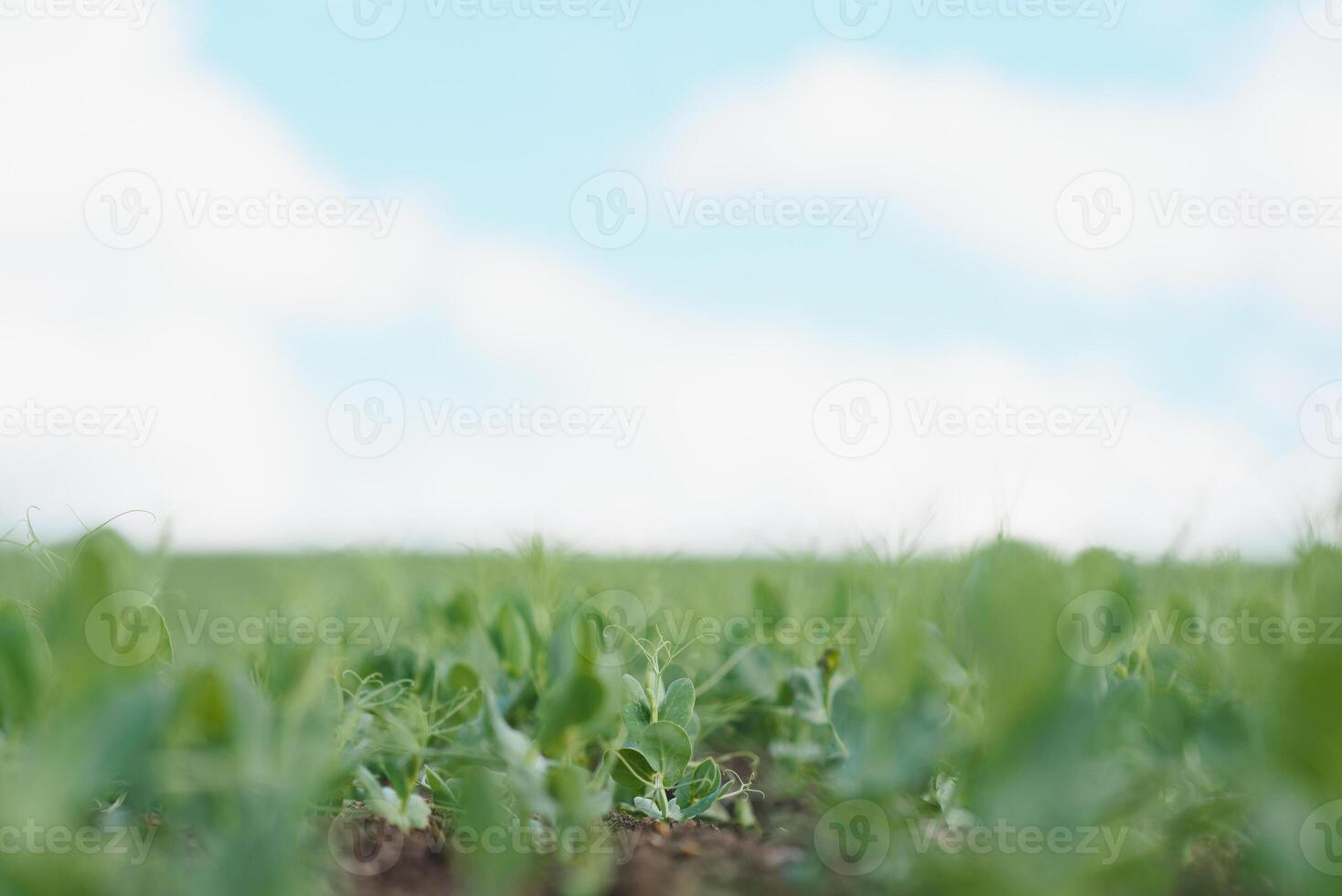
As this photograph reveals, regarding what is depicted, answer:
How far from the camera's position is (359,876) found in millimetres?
1114

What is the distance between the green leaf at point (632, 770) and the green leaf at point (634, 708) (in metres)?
0.03

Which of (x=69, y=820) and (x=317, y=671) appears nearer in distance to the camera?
(x=69, y=820)

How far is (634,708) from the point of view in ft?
4.90

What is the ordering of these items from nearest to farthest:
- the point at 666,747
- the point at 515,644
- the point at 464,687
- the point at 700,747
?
1. the point at 666,747
2. the point at 464,687
3. the point at 515,644
4. the point at 700,747

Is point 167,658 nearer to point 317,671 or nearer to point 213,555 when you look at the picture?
point 317,671

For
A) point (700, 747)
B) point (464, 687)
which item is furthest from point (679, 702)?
point (700, 747)

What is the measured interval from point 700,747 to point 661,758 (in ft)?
2.08

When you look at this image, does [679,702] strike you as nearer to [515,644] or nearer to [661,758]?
[661,758]

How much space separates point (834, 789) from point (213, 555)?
10099mm

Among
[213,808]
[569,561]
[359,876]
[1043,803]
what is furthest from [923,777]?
[569,561]

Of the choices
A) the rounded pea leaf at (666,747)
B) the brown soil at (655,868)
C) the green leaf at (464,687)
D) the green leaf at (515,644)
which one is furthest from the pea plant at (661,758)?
the green leaf at (515,644)

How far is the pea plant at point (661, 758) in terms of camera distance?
1426 millimetres

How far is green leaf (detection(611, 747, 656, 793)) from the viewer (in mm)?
1459

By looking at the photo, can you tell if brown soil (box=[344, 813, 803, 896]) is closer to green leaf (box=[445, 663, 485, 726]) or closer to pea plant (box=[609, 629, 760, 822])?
pea plant (box=[609, 629, 760, 822])
